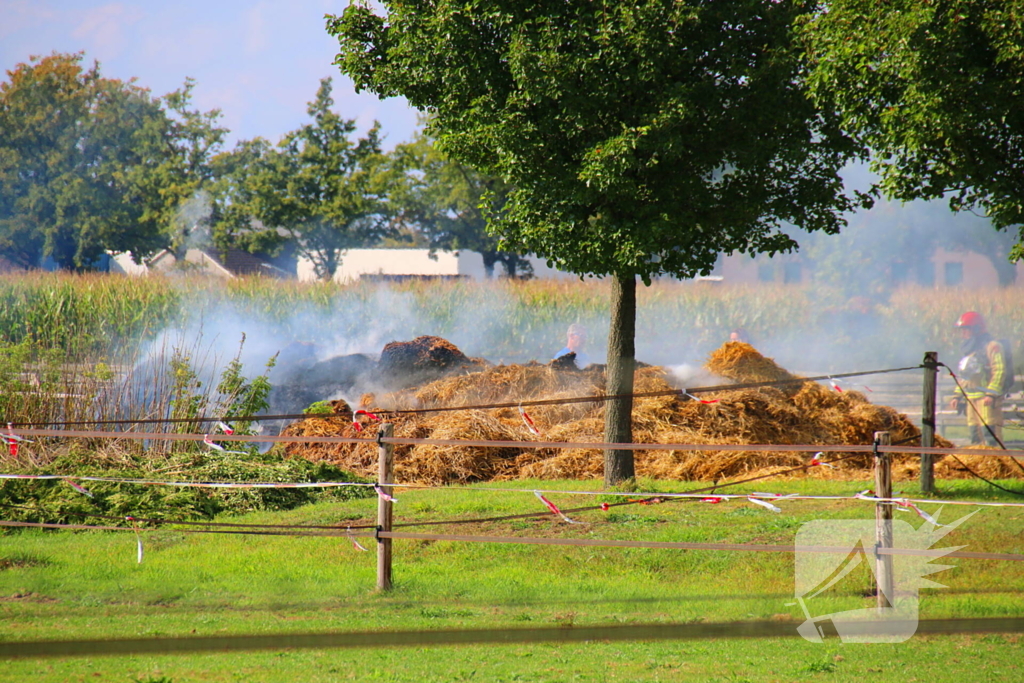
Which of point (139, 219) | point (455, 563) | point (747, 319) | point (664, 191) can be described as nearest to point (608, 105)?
point (664, 191)

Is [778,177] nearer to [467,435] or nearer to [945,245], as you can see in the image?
[467,435]

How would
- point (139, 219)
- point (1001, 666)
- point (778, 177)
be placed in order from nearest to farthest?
point (1001, 666), point (778, 177), point (139, 219)

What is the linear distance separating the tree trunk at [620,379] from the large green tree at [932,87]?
2487 millimetres

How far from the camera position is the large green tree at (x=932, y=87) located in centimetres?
655

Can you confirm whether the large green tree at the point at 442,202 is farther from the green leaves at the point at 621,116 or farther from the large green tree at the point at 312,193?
the green leaves at the point at 621,116

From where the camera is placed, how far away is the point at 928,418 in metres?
8.31

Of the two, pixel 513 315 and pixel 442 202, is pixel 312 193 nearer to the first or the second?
pixel 442 202

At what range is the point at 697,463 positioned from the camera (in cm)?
1002

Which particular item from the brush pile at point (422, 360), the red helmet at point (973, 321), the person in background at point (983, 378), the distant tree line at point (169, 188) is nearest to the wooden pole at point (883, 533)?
the person in background at point (983, 378)

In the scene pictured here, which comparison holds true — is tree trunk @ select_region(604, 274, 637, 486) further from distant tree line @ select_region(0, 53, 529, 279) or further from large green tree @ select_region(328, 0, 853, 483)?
distant tree line @ select_region(0, 53, 529, 279)

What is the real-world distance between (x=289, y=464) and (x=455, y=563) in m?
3.38
